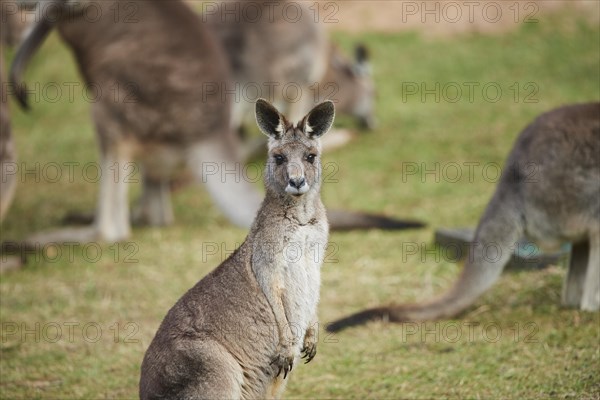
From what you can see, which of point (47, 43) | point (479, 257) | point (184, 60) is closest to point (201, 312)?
point (479, 257)

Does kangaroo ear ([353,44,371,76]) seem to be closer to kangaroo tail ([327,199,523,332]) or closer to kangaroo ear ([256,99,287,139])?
kangaroo tail ([327,199,523,332])

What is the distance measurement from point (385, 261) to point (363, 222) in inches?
26.4

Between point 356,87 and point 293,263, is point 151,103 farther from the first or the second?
point 293,263

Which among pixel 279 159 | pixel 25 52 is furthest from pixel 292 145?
pixel 25 52

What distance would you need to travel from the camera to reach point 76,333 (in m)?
5.87

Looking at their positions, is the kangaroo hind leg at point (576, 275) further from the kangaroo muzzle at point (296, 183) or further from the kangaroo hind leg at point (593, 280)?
the kangaroo muzzle at point (296, 183)

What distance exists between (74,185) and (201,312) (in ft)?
21.4

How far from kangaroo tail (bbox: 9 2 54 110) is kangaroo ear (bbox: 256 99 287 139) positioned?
4068 mm

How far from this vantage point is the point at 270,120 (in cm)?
397

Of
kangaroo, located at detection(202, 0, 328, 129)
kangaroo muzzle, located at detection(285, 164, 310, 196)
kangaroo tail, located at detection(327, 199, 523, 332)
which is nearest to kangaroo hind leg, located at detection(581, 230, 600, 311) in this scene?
kangaroo tail, located at detection(327, 199, 523, 332)

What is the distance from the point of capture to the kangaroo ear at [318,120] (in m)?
3.92

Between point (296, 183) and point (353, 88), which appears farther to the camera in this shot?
point (353, 88)

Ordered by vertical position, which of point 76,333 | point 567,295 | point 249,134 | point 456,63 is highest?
point 456,63

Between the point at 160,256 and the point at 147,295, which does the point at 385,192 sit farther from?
the point at 147,295
